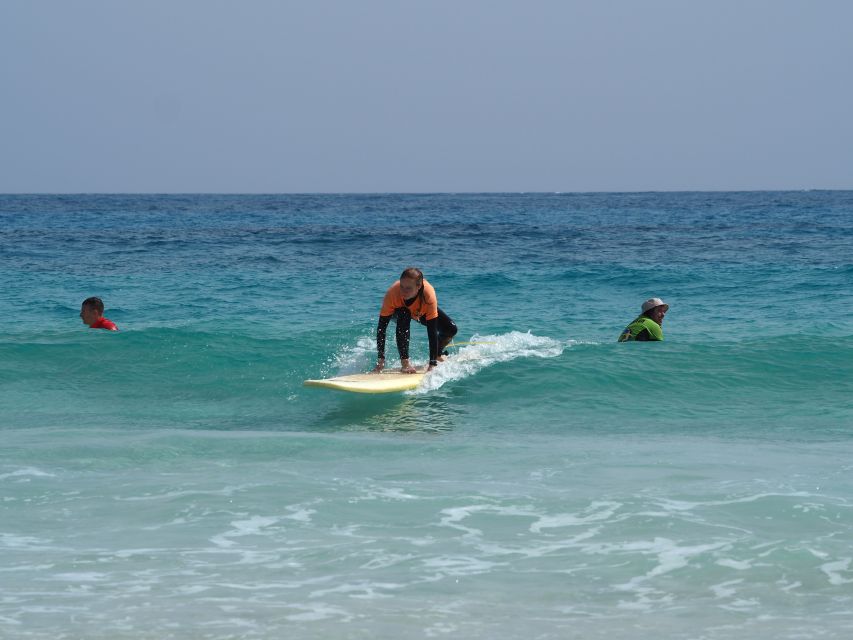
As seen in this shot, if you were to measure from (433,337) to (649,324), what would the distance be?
3.15 m

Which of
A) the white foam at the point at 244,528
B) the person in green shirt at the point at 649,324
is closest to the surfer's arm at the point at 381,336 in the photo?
the person in green shirt at the point at 649,324

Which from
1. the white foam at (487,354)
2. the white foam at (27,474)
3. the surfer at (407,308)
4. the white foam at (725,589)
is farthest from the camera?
the white foam at (487,354)

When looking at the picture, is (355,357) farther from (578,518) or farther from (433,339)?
(578,518)

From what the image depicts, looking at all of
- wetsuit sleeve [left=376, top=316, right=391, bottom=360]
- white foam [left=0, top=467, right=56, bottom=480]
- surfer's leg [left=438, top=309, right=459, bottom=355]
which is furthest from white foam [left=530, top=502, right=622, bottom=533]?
surfer's leg [left=438, top=309, right=459, bottom=355]

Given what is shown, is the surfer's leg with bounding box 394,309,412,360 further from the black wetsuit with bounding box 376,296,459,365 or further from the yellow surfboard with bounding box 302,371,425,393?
the yellow surfboard with bounding box 302,371,425,393

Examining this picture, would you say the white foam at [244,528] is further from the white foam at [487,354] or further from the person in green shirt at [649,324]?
the person in green shirt at [649,324]

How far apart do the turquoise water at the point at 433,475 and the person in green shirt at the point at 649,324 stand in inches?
16.1

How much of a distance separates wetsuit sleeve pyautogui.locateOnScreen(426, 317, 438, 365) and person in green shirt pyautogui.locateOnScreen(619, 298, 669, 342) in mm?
2856

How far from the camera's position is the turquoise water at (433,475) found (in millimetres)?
5305

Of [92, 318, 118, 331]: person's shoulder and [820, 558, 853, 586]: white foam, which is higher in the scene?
[92, 318, 118, 331]: person's shoulder

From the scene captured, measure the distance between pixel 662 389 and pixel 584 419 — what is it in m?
1.71

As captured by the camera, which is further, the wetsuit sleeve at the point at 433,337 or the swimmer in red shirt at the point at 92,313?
the swimmer in red shirt at the point at 92,313

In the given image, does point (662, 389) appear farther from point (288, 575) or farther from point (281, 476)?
point (288, 575)

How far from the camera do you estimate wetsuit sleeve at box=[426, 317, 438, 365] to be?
35.8 feet
